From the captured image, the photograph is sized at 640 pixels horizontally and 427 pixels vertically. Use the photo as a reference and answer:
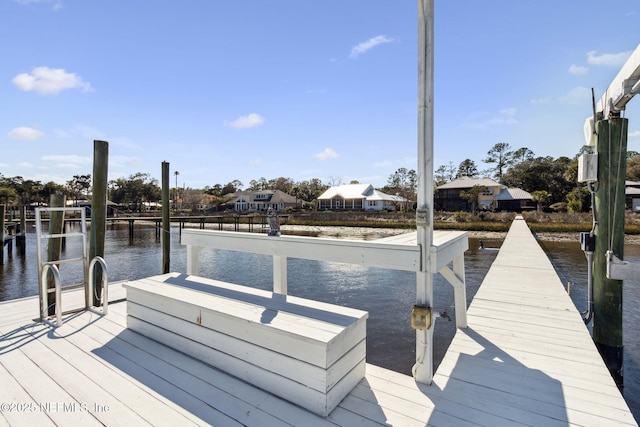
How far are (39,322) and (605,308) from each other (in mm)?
6491

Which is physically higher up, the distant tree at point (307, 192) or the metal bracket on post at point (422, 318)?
the distant tree at point (307, 192)

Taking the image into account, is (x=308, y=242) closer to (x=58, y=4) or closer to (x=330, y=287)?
(x=58, y=4)

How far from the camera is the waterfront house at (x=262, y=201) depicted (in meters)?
52.5

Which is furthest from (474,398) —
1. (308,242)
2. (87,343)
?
(87,343)

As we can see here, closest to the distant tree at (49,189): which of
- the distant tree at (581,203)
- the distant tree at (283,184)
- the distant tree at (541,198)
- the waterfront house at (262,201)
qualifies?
the waterfront house at (262,201)

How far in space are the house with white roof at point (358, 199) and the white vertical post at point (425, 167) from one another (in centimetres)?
4136

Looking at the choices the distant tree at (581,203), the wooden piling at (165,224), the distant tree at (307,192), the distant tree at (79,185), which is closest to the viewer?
the wooden piling at (165,224)

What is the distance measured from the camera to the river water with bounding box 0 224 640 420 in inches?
184

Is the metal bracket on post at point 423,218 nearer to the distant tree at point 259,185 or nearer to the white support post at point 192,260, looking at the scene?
the white support post at point 192,260

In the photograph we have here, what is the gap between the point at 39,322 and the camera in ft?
11.4

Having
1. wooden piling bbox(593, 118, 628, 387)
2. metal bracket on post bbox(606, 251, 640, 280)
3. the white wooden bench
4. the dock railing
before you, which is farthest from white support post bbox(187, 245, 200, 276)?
wooden piling bbox(593, 118, 628, 387)

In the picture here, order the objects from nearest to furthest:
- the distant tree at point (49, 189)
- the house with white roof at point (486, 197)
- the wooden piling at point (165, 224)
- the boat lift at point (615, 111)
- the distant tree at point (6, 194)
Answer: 1. the boat lift at point (615, 111)
2. the wooden piling at point (165, 224)
3. the house with white roof at point (486, 197)
4. the distant tree at point (6, 194)
5. the distant tree at point (49, 189)

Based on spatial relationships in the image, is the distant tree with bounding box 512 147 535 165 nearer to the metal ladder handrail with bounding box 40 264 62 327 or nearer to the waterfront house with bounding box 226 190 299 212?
the waterfront house with bounding box 226 190 299 212

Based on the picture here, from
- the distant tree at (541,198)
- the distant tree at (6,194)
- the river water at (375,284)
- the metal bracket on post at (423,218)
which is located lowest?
the river water at (375,284)
